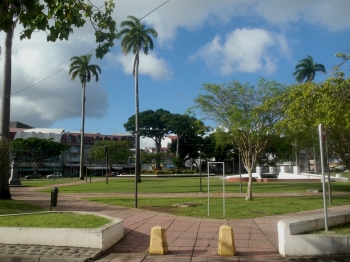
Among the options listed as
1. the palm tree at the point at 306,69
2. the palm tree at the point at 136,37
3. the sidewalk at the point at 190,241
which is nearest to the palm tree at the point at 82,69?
the palm tree at the point at 136,37

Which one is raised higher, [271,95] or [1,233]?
[271,95]

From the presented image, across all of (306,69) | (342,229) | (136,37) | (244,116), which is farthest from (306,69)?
(342,229)

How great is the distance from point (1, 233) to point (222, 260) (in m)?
5.11

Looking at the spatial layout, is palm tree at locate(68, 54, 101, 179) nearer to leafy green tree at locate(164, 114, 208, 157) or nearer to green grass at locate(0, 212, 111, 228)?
leafy green tree at locate(164, 114, 208, 157)

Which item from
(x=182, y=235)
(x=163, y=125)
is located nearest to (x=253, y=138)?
(x=182, y=235)

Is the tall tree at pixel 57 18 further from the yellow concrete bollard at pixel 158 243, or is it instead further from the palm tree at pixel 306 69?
the palm tree at pixel 306 69

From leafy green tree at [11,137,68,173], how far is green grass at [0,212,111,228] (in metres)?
60.8

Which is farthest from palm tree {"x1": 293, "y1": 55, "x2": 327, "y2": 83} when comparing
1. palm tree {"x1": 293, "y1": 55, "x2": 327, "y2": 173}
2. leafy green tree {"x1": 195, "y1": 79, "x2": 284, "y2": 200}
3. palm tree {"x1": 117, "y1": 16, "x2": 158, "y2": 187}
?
leafy green tree {"x1": 195, "y1": 79, "x2": 284, "y2": 200}

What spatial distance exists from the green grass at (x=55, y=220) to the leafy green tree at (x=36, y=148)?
60.8m

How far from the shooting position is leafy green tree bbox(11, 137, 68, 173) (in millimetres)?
68500

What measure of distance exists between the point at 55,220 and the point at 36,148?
212ft

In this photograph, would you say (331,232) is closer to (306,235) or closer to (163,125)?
(306,235)

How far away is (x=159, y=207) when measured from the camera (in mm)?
16328

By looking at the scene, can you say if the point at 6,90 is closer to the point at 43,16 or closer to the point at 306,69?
the point at 43,16
